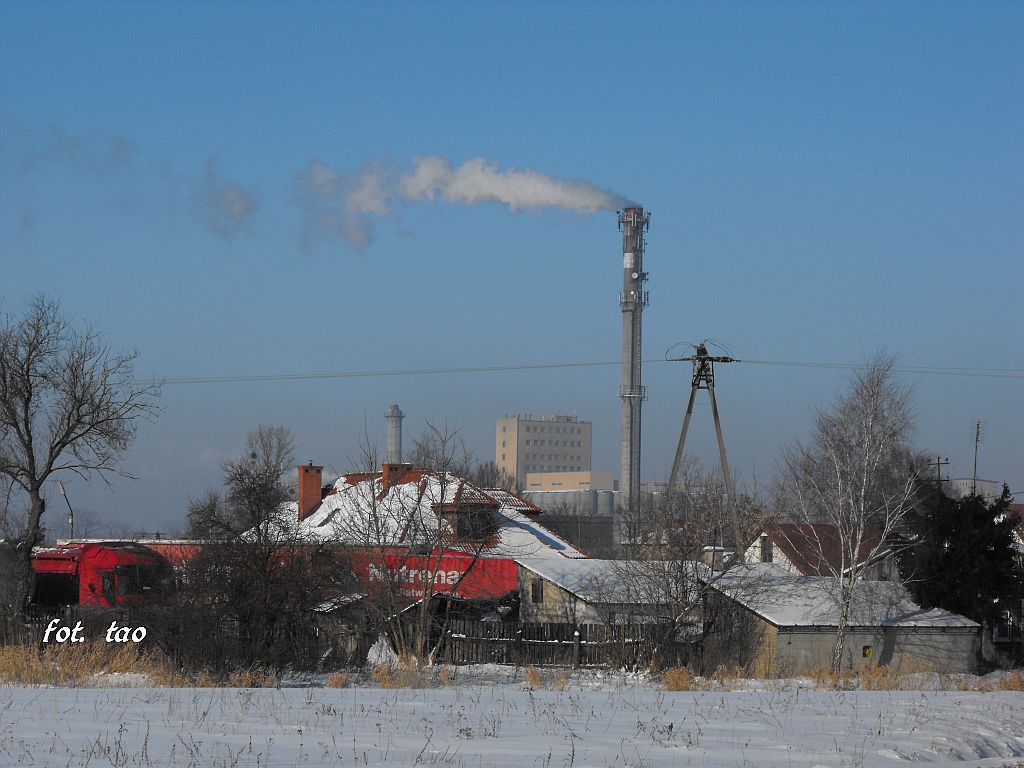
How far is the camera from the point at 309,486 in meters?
59.3

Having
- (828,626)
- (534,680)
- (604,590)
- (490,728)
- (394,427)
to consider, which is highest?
(394,427)

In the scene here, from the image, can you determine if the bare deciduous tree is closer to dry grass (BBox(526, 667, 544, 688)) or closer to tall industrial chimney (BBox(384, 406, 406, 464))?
dry grass (BBox(526, 667, 544, 688))

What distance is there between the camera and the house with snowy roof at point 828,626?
119ft

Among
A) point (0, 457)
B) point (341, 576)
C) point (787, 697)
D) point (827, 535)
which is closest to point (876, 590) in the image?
point (827, 535)

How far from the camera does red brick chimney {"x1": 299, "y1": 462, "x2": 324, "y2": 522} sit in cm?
5897

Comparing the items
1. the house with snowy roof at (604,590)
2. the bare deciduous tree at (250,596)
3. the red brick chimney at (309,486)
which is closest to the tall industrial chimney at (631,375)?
the red brick chimney at (309,486)

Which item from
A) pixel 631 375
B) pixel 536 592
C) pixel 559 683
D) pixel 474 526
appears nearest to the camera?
pixel 559 683

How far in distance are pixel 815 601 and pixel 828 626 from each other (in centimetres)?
125

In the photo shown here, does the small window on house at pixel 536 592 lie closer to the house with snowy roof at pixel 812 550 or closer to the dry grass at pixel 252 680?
the house with snowy roof at pixel 812 550

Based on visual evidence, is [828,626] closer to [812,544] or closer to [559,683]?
[812,544]

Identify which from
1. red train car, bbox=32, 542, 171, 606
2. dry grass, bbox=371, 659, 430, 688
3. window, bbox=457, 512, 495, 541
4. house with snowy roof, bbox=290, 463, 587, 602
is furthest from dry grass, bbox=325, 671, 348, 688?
red train car, bbox=32, 542, 171, 606

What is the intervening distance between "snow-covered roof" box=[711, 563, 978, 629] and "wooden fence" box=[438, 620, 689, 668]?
3.92m

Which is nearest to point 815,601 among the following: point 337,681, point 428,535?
point 428,535

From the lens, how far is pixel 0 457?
32.5m
